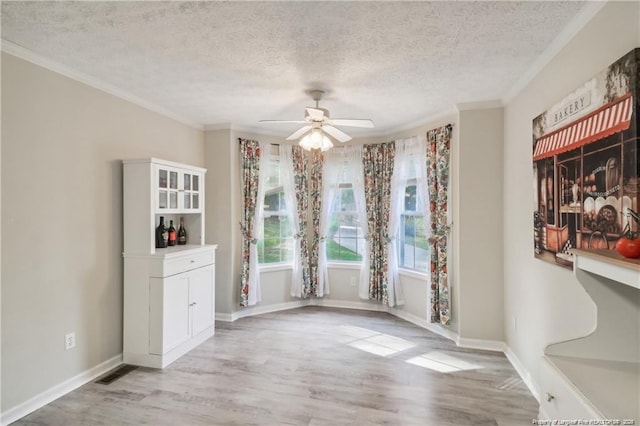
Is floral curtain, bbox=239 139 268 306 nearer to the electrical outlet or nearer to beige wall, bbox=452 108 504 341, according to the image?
the electrical outlet

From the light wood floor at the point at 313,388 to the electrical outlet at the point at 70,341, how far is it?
37cm

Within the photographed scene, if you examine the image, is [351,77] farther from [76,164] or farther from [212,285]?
[212,285]

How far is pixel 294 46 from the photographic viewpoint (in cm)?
227

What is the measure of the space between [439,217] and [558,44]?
2.02m

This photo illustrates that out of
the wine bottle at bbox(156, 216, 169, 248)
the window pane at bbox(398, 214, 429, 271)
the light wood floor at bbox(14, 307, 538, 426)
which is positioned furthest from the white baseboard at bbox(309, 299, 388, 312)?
the wine bottle at bbox(156, 216, 169, 248)

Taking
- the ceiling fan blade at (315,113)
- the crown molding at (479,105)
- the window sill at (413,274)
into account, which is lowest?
the window sill at (413,274)

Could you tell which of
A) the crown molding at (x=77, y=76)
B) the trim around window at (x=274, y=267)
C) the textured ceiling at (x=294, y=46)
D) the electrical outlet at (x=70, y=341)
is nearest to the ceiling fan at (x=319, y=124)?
the textured ceiling at (x=294, y=46)

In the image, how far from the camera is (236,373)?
2947 mm

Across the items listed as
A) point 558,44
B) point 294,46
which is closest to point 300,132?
point 294,46

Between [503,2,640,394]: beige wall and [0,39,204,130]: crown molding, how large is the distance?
365 centimetres

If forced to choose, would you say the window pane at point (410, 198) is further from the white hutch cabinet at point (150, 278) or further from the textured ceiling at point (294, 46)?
the white hutch cabinet at point (150, 278)

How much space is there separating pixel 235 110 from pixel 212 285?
2.06m

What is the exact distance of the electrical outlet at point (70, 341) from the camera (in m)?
2.65

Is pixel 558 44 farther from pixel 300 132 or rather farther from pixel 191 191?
pixel 191 191
